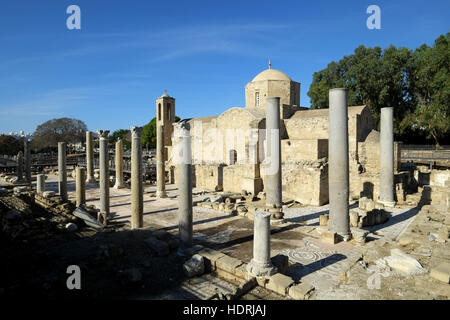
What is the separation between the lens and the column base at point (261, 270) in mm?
5910

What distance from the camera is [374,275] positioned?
6000mm

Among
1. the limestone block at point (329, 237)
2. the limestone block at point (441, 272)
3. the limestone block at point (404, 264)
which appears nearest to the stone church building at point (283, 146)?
the limestone block at point (329, 237)

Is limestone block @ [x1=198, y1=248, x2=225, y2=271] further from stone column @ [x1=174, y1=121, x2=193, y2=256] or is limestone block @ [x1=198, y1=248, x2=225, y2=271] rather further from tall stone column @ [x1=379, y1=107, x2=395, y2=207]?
tall stone column @ [x1=379, y1=107, x2=395, y2=207]

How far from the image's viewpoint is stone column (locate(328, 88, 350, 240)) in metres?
8.31

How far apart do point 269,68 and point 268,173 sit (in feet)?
56.2

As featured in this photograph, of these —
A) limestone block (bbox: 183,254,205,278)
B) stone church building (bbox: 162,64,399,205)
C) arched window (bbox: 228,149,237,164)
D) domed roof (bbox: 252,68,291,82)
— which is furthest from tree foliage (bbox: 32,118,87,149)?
limestone block (bbox: 183,254,205,278)

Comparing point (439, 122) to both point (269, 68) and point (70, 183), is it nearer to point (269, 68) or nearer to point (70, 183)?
point (269, 68)

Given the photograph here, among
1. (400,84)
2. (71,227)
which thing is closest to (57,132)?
(71,227)

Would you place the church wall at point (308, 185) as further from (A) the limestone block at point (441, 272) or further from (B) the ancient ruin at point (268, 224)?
(A) the limestone block at point (441, 272)

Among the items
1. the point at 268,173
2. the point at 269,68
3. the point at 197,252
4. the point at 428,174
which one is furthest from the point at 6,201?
the point at 428,174

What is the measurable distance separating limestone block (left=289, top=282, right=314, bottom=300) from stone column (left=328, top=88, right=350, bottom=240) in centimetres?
361

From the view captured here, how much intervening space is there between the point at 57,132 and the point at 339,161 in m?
57.9

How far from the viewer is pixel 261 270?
233 inches
